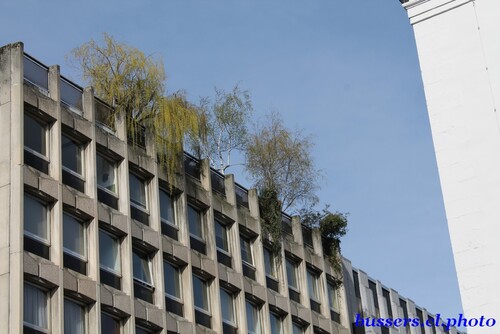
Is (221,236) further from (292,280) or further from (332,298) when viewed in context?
(332,298)

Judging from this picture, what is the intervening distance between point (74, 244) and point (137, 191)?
5464mm

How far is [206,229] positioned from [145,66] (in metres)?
7.20

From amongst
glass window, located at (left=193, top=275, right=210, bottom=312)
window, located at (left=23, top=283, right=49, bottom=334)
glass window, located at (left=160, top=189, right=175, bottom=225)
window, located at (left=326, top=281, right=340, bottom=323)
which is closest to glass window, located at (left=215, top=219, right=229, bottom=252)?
glass window, located at (left=193, top=275, right=210, bottom=312)

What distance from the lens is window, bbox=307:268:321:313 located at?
5734 centimetres

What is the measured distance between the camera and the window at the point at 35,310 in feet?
128

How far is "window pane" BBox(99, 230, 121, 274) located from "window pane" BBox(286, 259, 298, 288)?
43.5 feet

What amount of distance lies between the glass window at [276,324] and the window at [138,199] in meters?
9.42

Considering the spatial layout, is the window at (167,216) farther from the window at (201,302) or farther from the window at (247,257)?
the window at (247,257)

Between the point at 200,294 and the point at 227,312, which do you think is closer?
the point at 200,294

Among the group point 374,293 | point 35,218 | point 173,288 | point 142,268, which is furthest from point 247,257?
point 374,293

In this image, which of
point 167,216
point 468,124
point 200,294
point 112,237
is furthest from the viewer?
point 200,294

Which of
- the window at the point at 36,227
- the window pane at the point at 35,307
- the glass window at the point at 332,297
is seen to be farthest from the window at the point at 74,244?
the glass window at the point at 332,297

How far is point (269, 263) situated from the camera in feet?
181

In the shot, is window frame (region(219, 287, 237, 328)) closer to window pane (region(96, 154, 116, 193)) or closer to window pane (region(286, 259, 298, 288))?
window pane (region(286, 259, 298, 288))
